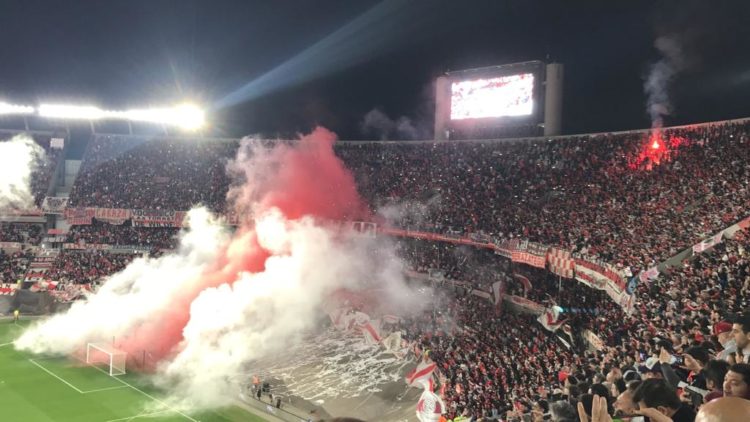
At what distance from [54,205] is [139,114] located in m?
10.2

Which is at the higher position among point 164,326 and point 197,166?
point 197,166

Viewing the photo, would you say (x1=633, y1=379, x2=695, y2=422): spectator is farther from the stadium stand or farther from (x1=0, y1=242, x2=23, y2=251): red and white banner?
(x1=0, y1=242, x2=23, y2=251): red and white banner

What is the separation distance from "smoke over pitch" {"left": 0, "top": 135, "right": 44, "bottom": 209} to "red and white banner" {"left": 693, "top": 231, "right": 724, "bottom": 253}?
44.1 metres

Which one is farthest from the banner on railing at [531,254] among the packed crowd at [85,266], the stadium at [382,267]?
the packed crowd at [85,266]

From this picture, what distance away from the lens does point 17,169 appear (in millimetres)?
47062

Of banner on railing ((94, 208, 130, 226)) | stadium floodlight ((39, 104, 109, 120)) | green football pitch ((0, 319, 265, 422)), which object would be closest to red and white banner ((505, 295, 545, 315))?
green football pitch ((0, 319, 265, 422))

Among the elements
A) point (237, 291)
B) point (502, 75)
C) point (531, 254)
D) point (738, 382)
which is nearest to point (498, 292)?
point (531, 254)

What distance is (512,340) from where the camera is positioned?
→ 79.3ft

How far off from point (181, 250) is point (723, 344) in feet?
119

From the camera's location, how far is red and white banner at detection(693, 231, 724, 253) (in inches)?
780

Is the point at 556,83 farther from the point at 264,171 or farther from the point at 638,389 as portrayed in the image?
the point at 638,389

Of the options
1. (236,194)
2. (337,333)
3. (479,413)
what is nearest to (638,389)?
Result: (479,413)

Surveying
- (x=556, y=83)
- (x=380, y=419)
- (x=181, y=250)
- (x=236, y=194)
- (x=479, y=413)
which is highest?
(x=556, y=83)

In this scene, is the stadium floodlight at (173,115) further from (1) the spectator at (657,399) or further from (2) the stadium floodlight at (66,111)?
(1) the spectator at (657,399)
